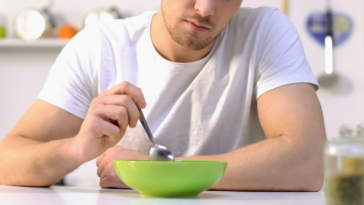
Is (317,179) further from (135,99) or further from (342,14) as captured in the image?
(342,14)

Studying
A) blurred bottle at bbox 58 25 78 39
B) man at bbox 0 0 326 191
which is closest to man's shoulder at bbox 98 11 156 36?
man at bbox 0 0 326 191

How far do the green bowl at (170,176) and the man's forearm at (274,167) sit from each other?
24 centimetres

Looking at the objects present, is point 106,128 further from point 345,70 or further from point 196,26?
point 345,70

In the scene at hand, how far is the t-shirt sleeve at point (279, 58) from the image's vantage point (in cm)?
115

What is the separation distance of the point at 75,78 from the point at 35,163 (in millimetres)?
313

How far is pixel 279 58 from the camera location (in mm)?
1188

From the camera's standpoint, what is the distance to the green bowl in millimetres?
653

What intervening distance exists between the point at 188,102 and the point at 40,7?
184 cm

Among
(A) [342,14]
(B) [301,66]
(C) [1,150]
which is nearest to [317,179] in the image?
(B) [301,66]

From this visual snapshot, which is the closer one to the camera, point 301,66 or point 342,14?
point 301,66

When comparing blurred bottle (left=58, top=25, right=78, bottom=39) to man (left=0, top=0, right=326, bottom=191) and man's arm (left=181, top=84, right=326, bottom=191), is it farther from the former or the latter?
man's arm (left=181, top=84, right=326, bottom=191)

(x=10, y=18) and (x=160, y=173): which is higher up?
(x=10, y=18)

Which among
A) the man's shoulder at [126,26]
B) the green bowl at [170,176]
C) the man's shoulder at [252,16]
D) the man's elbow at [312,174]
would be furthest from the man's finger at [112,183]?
the man's shoulder at [252,16]

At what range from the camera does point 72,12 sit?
8.70ft
